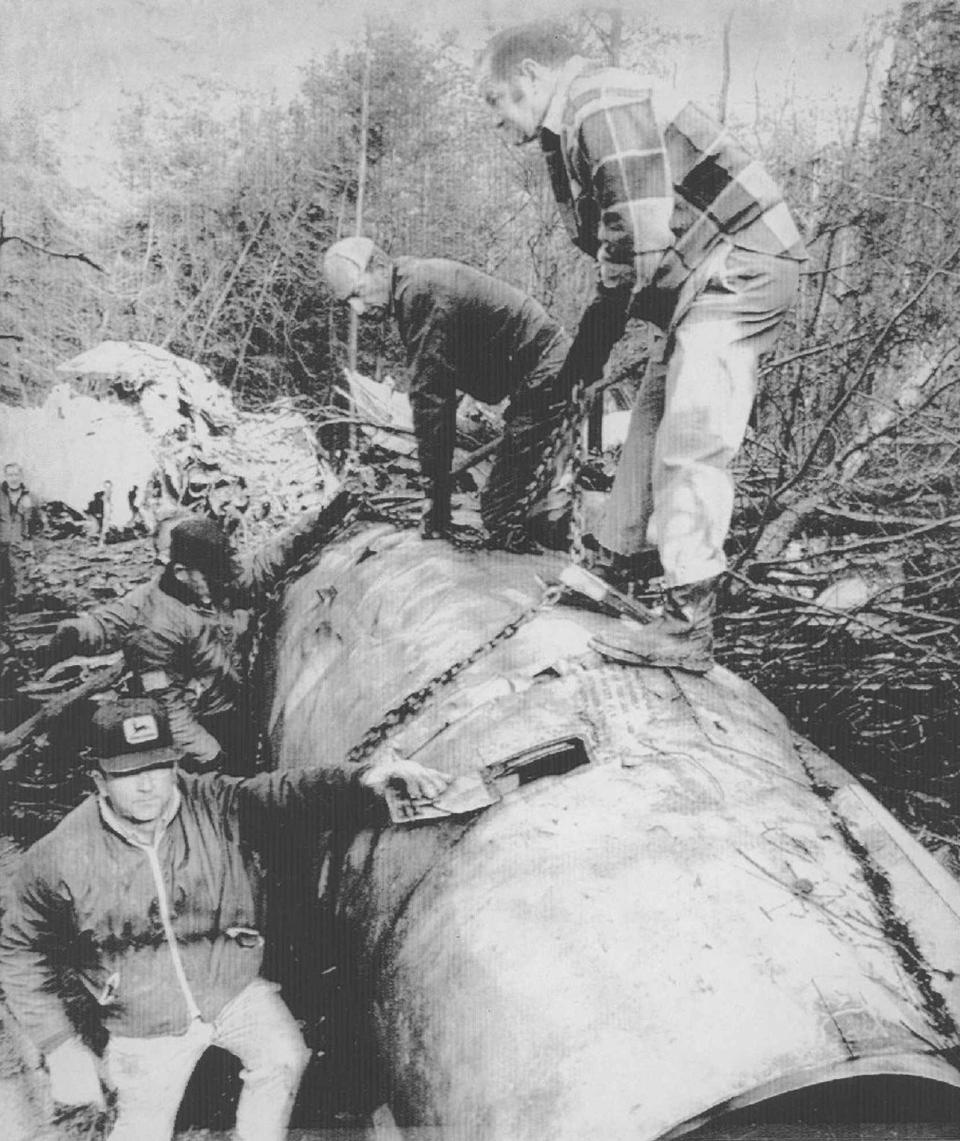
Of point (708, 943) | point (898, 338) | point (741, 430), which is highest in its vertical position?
point (898, 338)

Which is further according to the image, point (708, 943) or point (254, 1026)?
point (254, 1026)

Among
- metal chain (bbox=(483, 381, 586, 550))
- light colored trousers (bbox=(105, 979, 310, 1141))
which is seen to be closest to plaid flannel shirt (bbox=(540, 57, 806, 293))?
metal chain (bbox=(483, 381, 586, 550))

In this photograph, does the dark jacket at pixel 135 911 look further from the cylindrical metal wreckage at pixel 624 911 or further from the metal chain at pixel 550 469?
the metal chain at pixel 550 469

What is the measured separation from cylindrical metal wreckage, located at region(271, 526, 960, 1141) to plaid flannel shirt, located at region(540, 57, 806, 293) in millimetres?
820

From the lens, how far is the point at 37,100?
7.65 ft

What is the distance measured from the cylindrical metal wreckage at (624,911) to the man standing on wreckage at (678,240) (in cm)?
38

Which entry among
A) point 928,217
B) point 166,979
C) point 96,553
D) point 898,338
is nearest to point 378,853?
point 166,979

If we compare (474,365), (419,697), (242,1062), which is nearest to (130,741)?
(419,697)

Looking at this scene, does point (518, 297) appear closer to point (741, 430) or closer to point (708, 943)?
point (741, 430)

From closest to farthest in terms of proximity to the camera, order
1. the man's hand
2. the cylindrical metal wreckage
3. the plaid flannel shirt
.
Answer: the cylindrical metal wreckage < the man's hand < the plaid flannel shirt

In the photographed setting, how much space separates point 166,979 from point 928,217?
354 centimetres

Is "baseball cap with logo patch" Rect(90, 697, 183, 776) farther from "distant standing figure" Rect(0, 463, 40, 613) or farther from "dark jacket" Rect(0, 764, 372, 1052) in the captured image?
"distant standing figure" Rect(0, 463, 40, 613)

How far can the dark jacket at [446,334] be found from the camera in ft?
9.33

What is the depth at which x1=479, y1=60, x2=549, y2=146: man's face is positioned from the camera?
1.92m
